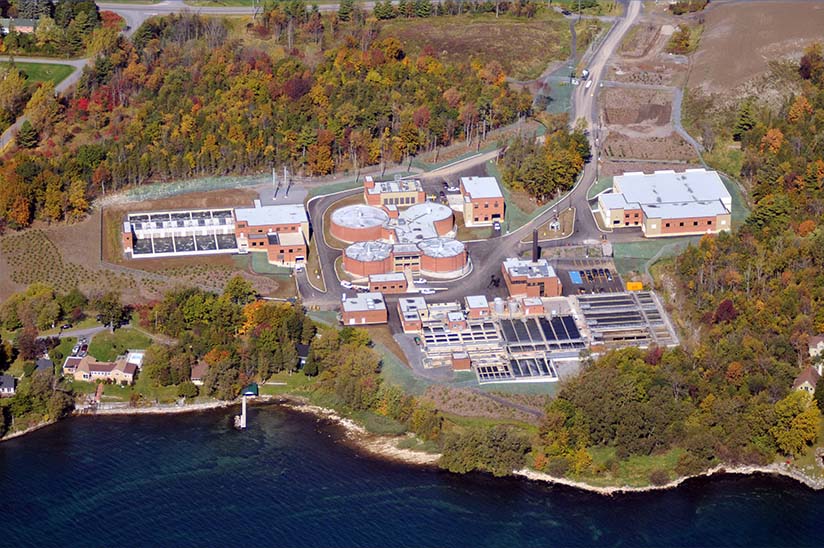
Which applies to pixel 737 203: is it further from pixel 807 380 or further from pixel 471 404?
pixel 471 404

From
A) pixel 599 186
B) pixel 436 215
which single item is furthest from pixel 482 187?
pixel 599 186

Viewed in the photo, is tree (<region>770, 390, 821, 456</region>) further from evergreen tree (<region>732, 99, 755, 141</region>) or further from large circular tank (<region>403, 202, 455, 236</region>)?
evergreen tree (<region>732, 99, 755, 141</region>)

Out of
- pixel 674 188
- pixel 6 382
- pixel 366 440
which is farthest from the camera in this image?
pixel 674 188

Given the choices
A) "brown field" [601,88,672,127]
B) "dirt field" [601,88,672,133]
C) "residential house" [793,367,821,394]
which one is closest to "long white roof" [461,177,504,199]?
"dirt field" [601,88,672,133]

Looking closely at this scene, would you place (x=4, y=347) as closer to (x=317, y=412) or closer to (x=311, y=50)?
(x=317, y=412)

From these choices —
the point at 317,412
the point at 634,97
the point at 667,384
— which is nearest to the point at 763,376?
the point at 667,384

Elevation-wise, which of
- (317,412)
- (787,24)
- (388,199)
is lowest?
(317,412)

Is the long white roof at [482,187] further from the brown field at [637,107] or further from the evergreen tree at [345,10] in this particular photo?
the evergreen tree at [345,10]
